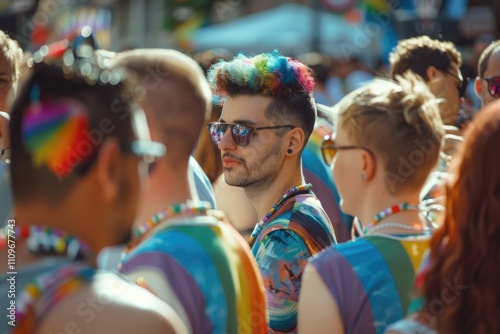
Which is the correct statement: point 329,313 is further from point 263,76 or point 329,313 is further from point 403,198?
point 263,76

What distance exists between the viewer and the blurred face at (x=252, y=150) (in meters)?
3.98

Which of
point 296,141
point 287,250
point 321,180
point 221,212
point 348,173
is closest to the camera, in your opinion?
point 221,212

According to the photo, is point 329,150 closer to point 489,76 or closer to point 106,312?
point 106,312

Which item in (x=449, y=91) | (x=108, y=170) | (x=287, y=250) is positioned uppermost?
(x=108, y=170)

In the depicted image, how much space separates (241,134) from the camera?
4.02m

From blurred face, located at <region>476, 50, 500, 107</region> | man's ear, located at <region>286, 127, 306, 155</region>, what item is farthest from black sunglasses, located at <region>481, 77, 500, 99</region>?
man's ear, located at <region>286, 127, 306, 155</region>

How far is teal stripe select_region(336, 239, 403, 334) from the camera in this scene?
288cm

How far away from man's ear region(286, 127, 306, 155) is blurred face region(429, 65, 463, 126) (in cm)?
164

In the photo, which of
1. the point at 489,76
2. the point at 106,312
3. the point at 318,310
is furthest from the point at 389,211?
the point at 489,76

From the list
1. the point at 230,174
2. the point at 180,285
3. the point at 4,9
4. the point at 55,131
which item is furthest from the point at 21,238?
the point at 4,9

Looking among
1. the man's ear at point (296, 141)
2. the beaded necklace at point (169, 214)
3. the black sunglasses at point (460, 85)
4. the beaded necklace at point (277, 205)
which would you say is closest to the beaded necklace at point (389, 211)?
the beaded necklace at point (169, 214)

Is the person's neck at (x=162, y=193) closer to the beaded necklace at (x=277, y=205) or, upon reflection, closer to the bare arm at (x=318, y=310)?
the bare arm at (x=318, y=310)

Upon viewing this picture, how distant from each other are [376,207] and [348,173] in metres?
0.16

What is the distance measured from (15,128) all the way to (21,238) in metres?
0.25
